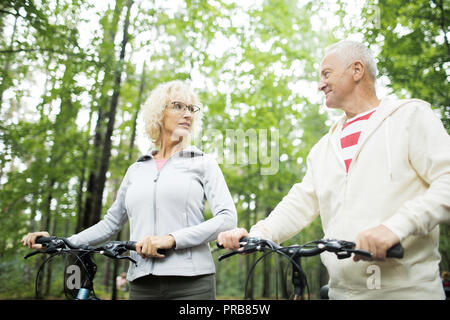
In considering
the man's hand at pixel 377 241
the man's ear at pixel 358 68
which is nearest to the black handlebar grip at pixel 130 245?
the man's hand at pixel 377 241

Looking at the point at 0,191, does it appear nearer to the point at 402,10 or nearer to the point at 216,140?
the point at 216,140

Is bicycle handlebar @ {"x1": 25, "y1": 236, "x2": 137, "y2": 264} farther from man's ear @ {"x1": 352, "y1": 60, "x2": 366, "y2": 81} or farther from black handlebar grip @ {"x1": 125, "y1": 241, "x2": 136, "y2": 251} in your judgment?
man's ear @ {"x1": 352, "y1": 60, "x2": 366, "y2": 81}

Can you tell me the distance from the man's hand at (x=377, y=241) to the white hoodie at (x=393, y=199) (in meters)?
0.04

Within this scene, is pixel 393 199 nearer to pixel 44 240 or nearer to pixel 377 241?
pixel 377 241

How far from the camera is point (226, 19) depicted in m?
10.0

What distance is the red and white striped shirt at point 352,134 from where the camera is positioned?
206 centimetres

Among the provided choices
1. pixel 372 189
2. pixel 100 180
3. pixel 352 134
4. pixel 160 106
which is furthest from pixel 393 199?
pixel 100 180

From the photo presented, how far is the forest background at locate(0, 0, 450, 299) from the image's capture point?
19.0ft

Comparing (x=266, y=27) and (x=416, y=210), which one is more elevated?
(x=266, y=27)

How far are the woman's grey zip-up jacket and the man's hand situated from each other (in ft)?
3.07

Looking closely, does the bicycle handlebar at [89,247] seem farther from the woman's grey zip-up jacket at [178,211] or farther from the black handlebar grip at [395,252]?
the black handlebar grip at [395,252]

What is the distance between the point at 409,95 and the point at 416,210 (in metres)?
5.99

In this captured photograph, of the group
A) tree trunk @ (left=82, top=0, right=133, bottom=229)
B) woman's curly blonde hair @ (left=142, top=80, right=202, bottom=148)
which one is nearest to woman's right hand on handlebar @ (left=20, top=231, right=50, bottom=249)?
woman's curly blonde hair @ (left=142, top=80, right=202, bottom=148)
